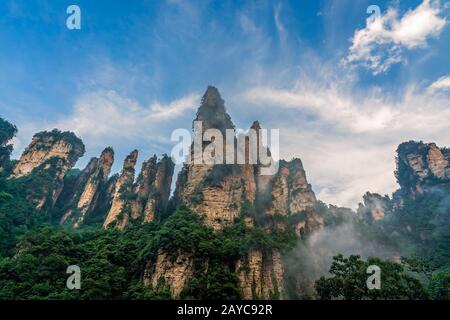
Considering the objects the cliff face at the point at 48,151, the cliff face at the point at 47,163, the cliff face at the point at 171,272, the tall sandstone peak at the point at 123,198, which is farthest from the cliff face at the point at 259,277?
the cliff face at the point at 48,151

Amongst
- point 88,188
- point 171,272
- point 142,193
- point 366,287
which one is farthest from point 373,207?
point 88,188

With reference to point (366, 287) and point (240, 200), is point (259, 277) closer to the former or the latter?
point (366, 287)

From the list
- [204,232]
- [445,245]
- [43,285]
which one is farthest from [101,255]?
[445,245]

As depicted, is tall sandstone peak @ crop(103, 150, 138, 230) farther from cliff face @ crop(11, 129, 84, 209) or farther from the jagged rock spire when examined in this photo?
the jagged rock spire

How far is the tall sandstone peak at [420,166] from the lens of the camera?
81750 mm

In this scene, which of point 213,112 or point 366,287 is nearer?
point 366,287

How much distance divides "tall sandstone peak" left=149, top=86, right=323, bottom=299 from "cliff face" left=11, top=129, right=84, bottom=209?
27.4m

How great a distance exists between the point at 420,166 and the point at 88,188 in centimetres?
8756

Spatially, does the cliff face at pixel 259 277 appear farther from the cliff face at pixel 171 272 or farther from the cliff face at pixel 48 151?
the cliff face at pixel 48 151

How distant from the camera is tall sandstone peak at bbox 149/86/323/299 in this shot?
34.8 m

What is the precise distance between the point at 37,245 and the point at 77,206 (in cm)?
2708

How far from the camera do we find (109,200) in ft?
218

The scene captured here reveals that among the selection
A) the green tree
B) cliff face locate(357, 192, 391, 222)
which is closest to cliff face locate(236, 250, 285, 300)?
the green tree

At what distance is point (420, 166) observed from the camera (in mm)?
86312
